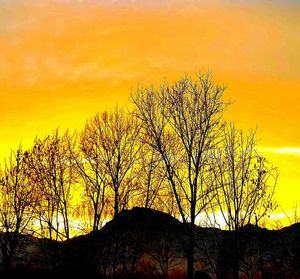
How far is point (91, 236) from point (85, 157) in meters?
5.57

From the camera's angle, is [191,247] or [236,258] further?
[191,247]

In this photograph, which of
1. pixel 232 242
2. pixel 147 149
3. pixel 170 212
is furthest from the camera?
pixel 170 212

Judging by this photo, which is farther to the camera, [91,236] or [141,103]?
[91,236]

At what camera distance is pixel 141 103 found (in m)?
28.7

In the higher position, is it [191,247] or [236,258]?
[191,247]

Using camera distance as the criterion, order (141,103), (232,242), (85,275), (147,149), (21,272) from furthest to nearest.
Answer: (21,272) → (147,149) → (85,275) → (141,103) → (232,242)

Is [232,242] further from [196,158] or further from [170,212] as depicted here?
[170,212]

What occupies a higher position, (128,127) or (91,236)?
(128,127)

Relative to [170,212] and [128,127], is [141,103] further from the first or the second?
[170,212]

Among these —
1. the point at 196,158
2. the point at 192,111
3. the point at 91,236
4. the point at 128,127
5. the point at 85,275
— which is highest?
the point at 128,127

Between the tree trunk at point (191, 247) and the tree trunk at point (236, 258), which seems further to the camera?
the tree trunk at point (191, 247)

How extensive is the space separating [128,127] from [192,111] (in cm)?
1125

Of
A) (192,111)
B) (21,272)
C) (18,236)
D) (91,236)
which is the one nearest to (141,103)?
(192,111)

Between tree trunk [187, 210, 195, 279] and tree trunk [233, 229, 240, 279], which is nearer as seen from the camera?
tree trunk [233, 229, 240, 279]
